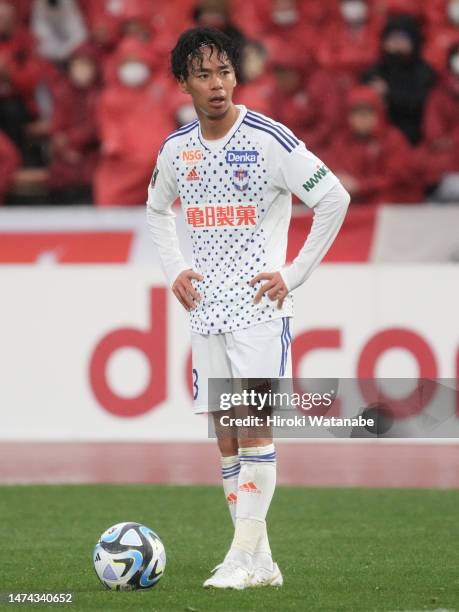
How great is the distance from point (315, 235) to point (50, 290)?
253 inches

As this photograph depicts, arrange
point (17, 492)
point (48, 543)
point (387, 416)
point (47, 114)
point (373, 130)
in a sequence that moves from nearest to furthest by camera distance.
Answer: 1. point (387, 416)
2. point (48, 543)
3. point (17, 492)
4. point (373, 130)
5. point (47, 114)

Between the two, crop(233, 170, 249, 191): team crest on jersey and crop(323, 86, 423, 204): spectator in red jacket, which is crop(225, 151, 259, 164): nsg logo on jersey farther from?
crop(323, 86, 423, 204): spectator in red jacket

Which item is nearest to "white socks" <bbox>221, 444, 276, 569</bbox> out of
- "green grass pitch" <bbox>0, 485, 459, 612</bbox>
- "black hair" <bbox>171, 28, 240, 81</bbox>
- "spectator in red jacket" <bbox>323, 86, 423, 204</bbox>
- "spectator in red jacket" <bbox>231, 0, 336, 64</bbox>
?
"green grass pitch" <bbox>0, 485, 459, 612</bbox>

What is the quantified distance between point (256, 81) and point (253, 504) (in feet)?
27.8

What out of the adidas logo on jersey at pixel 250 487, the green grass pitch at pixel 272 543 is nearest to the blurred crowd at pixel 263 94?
the green grass pitch at pixel 272 543

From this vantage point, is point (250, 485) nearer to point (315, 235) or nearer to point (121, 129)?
point (315, 235)

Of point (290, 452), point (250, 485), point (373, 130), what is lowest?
point (290, 452)

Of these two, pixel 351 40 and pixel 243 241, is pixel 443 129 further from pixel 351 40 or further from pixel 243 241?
Answer: pixel 243 241

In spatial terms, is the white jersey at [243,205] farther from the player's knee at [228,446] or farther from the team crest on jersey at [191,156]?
the player's knee at [228,446]

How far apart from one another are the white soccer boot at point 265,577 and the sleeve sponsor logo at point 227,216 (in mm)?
1428

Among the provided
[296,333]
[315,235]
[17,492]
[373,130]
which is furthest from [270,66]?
[315,235]

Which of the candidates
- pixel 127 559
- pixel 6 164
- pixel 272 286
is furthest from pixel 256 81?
pixel 127 559

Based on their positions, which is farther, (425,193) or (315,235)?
(425,193)

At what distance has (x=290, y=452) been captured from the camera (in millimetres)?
12133
